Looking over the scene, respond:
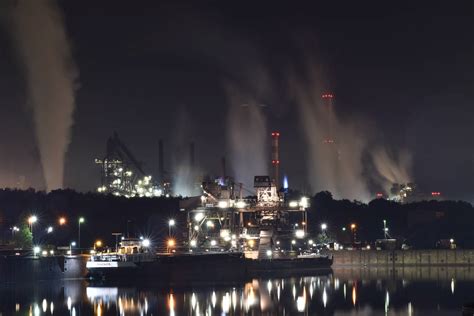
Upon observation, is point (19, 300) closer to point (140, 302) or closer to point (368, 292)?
point (140, 302)

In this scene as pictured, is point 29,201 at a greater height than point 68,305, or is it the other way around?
point 29,201

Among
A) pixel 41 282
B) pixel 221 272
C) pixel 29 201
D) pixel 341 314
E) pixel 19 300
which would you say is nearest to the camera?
pixel 341 314

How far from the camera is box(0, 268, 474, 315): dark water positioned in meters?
77.8

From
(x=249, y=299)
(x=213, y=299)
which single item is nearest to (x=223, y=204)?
(x=249, y=299)

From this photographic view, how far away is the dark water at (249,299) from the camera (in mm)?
77750

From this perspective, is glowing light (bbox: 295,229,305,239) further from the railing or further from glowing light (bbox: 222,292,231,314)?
glowing light (bbox: 222,292,231,314)

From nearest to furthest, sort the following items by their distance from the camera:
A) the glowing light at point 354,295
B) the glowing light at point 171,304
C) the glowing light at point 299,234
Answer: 1. the glowing light at point 171,304
2. the glowing light at point 354,295
3. the glowing light at point 299,234

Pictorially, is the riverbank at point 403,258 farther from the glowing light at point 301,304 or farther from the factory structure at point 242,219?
the glowing light at point 301,304

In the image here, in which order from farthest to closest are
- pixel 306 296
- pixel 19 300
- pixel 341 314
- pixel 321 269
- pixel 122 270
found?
pixel 321 269, pixel 122 270, pixel 306 296, pixel 19 300, pixel 341 314

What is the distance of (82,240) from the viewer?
147 meters

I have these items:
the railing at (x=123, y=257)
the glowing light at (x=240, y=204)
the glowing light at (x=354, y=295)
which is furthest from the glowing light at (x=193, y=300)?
the glowing light at (x=240, y=204)

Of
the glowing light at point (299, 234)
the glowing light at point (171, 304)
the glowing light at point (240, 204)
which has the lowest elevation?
the glowing light at point (171, 304)

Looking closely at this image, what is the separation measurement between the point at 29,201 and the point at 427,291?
272 ft

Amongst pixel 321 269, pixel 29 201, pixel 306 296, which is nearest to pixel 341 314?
pixel 306 296
